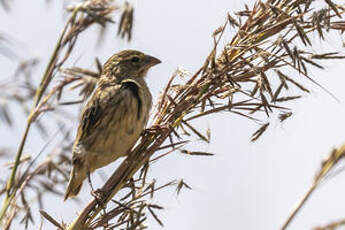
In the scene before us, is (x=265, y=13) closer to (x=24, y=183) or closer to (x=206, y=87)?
(x=206, y=87)

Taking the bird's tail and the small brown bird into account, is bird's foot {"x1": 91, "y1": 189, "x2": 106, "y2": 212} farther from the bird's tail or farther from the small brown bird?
the bird's tail

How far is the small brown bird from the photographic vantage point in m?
3.62

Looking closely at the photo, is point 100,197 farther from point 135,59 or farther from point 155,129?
point 135,59

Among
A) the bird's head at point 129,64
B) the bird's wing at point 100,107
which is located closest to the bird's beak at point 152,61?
the bird's head at point 129,64

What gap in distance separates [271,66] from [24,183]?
3.76ft

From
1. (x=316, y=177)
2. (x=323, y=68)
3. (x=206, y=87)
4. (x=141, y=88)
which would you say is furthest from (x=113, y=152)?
(x=316, y=177)

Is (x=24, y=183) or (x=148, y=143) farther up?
(x=148, y=143)

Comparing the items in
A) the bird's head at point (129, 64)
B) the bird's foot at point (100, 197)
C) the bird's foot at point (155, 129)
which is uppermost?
the bird's head at point (129, 64)

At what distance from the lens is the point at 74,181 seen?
3953 mm

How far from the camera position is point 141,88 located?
13.1 feet

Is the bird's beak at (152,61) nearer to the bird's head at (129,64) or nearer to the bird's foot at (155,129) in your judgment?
the bird's head at (129,64)

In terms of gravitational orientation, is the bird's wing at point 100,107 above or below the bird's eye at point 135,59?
below

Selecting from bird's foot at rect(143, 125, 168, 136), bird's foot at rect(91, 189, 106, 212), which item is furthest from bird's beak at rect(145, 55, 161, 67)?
bird's foot at rect(91, 189, 106, 212)

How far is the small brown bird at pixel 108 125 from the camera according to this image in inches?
142
